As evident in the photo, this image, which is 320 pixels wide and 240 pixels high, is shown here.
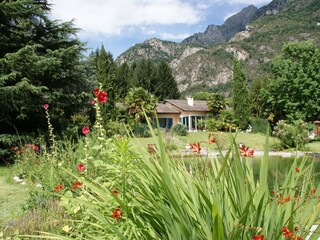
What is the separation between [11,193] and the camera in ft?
20.4

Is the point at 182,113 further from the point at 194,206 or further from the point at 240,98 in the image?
the point at 194,206

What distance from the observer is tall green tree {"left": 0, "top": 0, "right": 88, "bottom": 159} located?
36.3 ft

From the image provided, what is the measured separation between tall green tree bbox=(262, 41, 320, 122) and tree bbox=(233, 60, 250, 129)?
3090 millimetres

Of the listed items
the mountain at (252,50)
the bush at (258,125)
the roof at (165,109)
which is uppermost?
the mountain at (252,50)

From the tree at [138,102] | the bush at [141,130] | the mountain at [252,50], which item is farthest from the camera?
the mountain at [252,50]

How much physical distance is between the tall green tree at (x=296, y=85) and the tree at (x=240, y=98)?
3090 mm

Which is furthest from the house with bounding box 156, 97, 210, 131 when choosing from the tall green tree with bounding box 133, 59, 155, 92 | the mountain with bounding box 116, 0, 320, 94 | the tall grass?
the mountain with bounding box 116, 0, 320, 94

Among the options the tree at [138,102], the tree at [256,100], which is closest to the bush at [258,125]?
the tree at [256,100]

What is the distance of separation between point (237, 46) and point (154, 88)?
67.9 meters

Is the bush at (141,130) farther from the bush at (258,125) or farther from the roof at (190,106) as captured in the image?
the bush at (258,125)

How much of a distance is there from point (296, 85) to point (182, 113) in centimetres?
1249

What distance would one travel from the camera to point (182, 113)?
118ft

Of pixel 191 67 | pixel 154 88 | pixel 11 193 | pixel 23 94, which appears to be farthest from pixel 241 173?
pixel 191 67

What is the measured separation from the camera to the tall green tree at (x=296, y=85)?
31991mm
